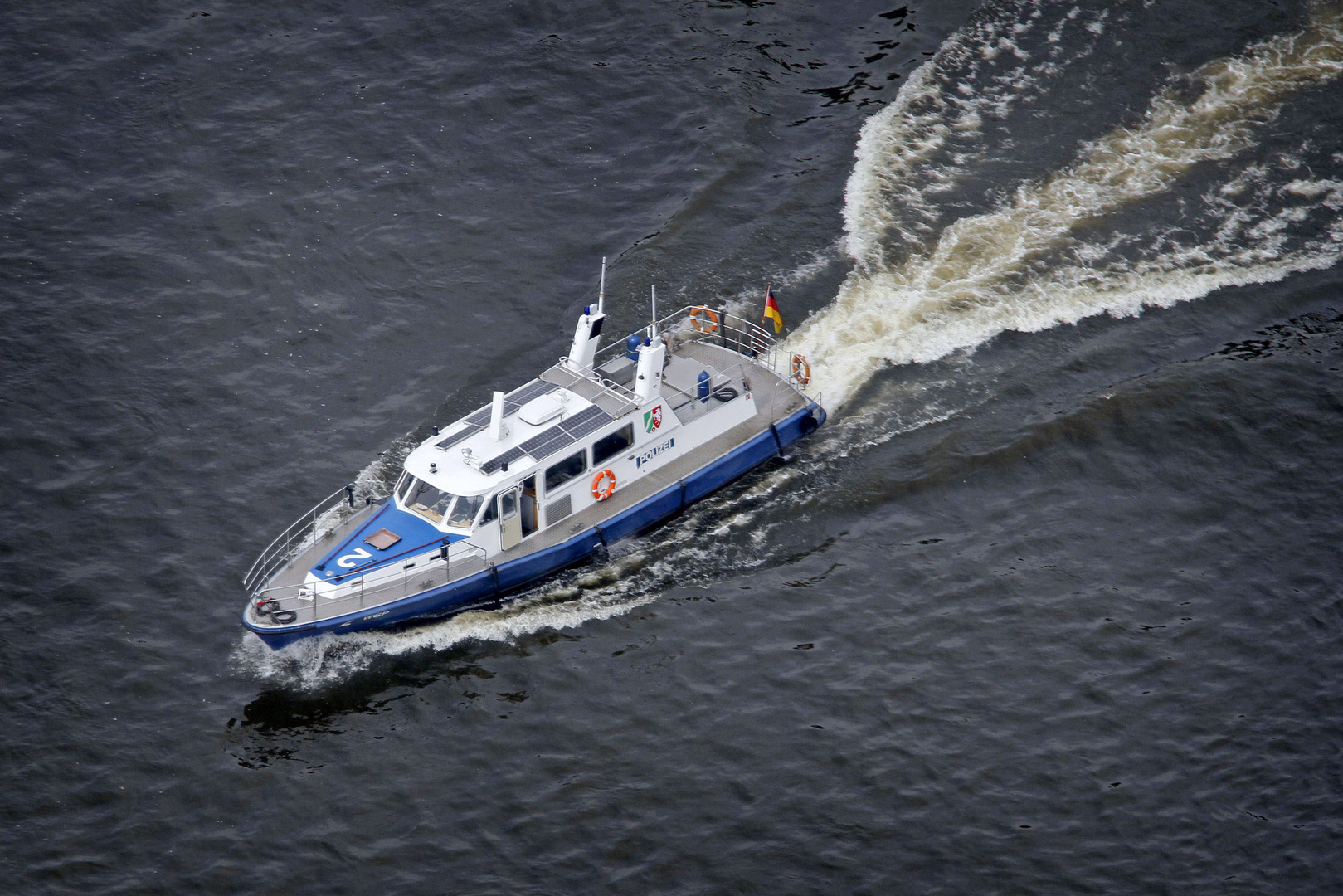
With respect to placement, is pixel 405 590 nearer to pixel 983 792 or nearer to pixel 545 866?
pixel 545 866

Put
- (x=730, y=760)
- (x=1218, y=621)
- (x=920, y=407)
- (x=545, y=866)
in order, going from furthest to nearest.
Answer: (x=920, y=407), (x=1218, y=621), (x=730, y=760), (x=545, y=866)

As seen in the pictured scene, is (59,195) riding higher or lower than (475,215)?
higher

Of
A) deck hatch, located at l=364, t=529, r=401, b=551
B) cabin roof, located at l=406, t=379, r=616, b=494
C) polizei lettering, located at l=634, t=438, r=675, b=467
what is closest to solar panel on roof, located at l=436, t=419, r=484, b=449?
cabin roof, located at l=406, t=379, r=616, b=494

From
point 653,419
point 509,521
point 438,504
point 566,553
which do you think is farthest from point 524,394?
point 566,553

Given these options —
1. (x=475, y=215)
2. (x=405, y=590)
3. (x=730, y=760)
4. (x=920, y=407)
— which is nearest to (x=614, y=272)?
(x=475, y=215)

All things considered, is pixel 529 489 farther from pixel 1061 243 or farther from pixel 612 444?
pixel 1061 243
